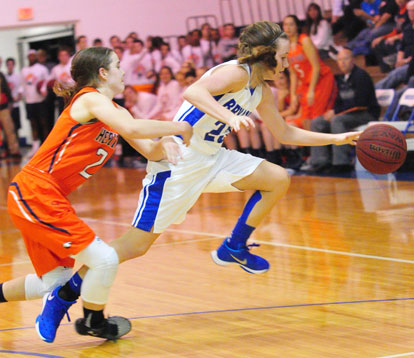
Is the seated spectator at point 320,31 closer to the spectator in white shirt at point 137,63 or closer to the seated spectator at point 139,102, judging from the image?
the seated spectator at point 139,102

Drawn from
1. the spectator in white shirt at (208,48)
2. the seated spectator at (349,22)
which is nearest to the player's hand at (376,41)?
the seated spectator at (349,22)

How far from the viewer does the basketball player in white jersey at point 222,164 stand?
3.75 metres

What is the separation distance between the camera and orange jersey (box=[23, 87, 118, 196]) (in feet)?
11.1

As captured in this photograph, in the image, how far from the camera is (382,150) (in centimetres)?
500

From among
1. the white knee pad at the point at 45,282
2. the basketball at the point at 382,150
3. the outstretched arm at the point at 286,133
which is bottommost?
the white knee pad at the point at 45,282

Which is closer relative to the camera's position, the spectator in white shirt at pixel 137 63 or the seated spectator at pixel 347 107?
the seated spectator at pixel 347 107

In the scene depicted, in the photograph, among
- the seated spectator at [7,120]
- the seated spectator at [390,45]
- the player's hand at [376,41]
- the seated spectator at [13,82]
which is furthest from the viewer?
the seated spectator at [13,82]

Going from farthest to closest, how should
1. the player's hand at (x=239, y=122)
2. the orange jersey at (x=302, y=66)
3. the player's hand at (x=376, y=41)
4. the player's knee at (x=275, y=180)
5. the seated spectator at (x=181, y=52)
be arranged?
1. the seated spectator at (x=181, y=52)
2. the player's hand at (x=376, y=41)
3. the orange jersey at (x=302, y=66)
4. the player's knee at (x=275, y=180)
5. the player's hand at (x=239, y=122)

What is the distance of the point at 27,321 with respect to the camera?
3.98 metres

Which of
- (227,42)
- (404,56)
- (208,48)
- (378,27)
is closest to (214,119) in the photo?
(404,56)

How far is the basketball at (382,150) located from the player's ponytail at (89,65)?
84.9 inches

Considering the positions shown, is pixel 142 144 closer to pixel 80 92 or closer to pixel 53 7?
pixel 80 92

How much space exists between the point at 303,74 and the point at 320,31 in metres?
1.48

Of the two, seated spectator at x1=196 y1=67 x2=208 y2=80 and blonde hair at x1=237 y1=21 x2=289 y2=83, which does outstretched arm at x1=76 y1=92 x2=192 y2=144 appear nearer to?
blonde hair at x1=237 y1=21 x2=289 y2=83
